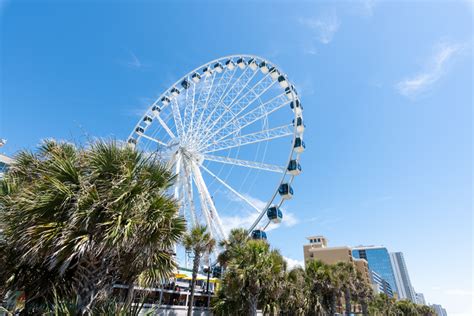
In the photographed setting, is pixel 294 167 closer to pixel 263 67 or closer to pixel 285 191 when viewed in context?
pixel 285 191

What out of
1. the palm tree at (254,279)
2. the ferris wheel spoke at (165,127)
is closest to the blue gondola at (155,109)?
the ferris wheel spoke at (165,127)

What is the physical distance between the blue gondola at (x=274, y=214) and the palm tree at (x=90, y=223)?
1749 cm

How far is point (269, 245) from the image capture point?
1741 cm

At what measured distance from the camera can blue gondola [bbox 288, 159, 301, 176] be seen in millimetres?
25766

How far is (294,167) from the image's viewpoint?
25859 millimetres

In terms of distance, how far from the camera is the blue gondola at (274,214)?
24812mm

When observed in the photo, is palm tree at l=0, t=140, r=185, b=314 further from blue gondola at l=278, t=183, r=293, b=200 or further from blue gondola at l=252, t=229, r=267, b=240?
blue gondola at l=278, t=183, r=293, b=200

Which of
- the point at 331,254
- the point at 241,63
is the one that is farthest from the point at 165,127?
the point at 331,254

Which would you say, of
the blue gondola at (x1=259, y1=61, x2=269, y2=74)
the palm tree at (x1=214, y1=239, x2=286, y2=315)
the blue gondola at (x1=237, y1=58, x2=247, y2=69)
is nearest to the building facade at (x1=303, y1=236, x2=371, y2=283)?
the blue gondola at (x1=259, y1=61, x2=269, y2=74)

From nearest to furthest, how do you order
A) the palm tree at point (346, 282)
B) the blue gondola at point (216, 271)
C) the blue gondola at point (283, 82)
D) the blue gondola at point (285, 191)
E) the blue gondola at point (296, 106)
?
the blue gondola at point (216, 271), the blue gondola at point (285, 191), the palm tree at point (346, 282), the blue gondola at point (296, 106), the blue gondola at point (283, 82)

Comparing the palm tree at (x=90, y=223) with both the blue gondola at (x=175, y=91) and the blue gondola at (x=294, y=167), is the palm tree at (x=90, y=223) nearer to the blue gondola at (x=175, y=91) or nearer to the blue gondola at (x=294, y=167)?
the blue gondola at (x=294, y=167)

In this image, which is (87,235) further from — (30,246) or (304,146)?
(304,146)

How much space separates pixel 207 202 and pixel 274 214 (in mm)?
5901

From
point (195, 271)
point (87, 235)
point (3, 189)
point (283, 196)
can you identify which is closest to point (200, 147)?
point (283, 196)
